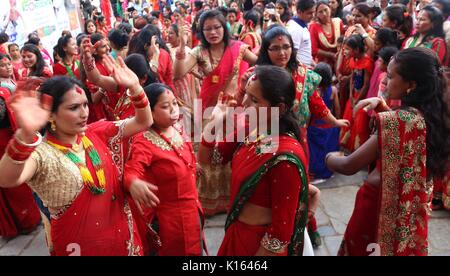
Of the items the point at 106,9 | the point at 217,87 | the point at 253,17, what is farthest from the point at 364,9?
the point at 106,9

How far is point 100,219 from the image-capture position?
1.75 metres

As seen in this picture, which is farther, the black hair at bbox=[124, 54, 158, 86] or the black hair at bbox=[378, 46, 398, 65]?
the black hair at bbox=[378, 46, 398, 65]

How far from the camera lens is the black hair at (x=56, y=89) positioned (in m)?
1.69

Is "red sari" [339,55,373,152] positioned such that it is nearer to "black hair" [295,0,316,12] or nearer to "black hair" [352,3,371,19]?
"black hair" [295,0,316,12]

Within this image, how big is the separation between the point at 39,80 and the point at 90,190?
49 centimetres

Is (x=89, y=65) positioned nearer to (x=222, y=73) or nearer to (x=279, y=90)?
(x=222, y=73)

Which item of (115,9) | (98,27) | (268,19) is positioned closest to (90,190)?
(268,19)

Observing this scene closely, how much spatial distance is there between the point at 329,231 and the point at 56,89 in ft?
7.51

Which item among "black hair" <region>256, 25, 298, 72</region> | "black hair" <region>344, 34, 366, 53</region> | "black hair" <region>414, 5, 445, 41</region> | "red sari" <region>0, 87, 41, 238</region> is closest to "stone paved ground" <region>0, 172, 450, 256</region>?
"red sari" <region>0, 87, 41, 238</region>

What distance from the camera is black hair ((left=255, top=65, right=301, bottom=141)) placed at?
5.52ft

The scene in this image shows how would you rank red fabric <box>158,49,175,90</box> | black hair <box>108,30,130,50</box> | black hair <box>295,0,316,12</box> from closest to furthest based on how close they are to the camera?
red fabric <box>158,49,175,90</box>
black hair <box>108,30,130,50</box>
black hair <box>295,0,316,12</box>

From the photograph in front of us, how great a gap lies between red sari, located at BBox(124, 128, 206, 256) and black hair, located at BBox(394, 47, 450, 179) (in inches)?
42.5

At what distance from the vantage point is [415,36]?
12.6 feet

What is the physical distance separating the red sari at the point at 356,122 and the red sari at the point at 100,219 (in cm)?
255
